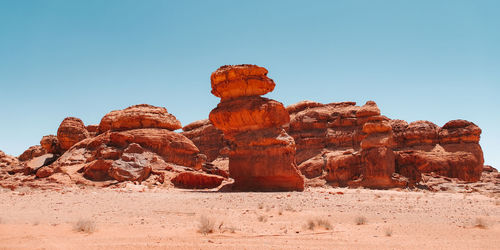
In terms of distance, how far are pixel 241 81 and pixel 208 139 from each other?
3084 cm

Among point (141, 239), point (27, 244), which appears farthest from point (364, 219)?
point (27, 244)

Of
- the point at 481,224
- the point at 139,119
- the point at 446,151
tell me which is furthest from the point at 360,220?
the point at 446,151

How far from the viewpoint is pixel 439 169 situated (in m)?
29.4

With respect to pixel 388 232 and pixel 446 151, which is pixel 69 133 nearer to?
pixel 388 232

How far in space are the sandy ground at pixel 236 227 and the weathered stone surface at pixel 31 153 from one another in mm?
28834

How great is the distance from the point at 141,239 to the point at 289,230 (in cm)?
239

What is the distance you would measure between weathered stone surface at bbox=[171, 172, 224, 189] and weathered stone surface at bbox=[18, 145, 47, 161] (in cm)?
2416

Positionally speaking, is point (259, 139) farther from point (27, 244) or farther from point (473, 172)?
point (473, 172)

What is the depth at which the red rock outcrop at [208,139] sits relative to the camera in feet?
147

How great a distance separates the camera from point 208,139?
151 ft

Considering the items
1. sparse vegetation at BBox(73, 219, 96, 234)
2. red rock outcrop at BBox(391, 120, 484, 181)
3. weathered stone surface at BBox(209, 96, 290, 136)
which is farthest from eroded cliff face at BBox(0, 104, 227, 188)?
red rock outcrop at BBox(391, 120, 484, 181)

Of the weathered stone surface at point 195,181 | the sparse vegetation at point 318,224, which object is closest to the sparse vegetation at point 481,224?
the sparse vegetation at point 318,224

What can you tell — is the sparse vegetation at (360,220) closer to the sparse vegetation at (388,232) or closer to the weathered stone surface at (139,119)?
the sparse vegetation at (388,232)

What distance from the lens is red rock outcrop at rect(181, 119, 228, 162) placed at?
44844 millimetres
